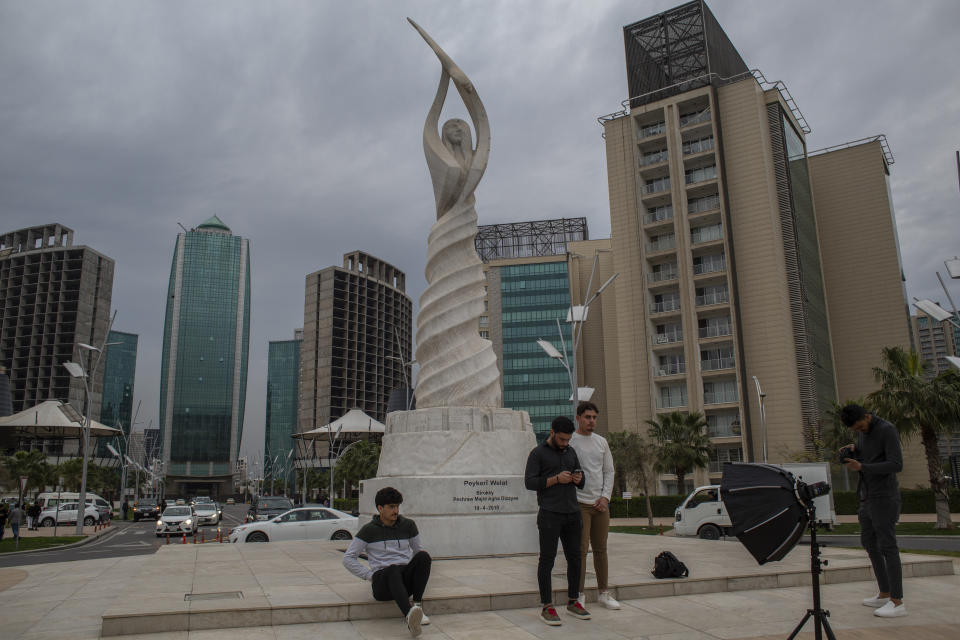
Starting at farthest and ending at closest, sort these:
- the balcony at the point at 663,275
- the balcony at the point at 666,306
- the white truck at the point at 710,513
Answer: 1. the balcony at the point at 663,275
2. the balcony at the point at 666,306
3. the white truck at the point at 710,513

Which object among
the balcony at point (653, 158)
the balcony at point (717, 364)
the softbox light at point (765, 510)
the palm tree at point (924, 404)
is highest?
the balcony at point (653, 158)

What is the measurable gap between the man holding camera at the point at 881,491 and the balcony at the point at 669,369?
46761mm

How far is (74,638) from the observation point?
20.4 feet

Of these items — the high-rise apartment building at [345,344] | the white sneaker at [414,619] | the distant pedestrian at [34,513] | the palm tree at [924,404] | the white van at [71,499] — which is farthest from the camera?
the high-rise apartment building at [345,344]

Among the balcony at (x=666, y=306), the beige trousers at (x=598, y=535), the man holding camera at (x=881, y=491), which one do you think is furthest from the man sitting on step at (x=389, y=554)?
the balcony at (x=666, y=306)

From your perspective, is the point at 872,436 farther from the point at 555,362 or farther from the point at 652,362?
the point at 555,362

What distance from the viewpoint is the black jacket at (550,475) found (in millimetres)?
6576

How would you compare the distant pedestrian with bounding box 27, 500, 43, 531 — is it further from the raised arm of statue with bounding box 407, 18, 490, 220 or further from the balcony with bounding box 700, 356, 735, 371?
the balcony with bounding box 700, 356, 735, 371

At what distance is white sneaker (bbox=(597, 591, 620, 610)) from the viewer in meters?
7.05

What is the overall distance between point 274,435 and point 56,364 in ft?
311

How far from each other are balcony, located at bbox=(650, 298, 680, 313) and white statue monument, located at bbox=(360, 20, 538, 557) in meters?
41.6

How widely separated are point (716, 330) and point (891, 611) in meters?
46.8

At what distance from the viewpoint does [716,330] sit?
51.2 metres

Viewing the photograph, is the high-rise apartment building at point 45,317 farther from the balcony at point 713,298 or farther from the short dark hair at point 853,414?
the short dark hair at point 853,414
